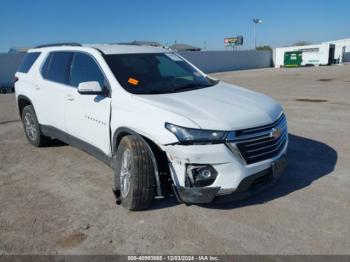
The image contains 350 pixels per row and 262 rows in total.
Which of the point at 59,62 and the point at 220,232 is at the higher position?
the point at 59,62

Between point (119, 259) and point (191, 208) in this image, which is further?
point (191, 208)

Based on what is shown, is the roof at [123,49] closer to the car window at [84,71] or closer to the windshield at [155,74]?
the windshield at [155,74]

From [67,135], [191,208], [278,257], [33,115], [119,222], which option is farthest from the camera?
[33,115]

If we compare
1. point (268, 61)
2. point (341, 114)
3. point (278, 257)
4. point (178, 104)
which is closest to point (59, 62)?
point (178, 104)

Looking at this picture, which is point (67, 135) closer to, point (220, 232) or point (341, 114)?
point (220, 232)

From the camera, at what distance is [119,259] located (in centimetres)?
311

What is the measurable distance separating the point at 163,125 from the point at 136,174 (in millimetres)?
600

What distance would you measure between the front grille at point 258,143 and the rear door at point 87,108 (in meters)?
1.66

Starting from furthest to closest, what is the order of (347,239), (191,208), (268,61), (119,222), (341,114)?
(268,61) → (341,114) → (191,208) → (119,222) → (347,239)

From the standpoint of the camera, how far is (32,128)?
6609mm

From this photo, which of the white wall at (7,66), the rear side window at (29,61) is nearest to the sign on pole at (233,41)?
the white wall at (7,66)

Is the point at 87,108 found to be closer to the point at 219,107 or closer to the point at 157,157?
the point at 157,157

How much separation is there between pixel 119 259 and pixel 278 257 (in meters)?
1.37

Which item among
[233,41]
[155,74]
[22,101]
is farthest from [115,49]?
[233,41]
